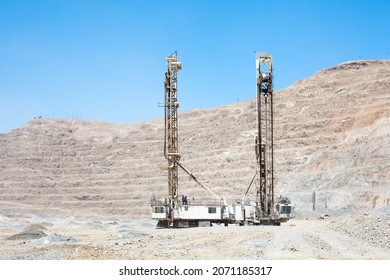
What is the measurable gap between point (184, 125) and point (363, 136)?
46981 millimetres

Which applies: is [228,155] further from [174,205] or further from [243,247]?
[243,247]

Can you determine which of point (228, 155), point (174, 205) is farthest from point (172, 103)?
point (228, 155)

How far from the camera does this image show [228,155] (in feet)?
292

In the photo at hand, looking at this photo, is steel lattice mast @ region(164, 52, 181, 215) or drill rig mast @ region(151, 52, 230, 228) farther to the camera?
steel lattice mast @ region(164, 52, 181, 215)

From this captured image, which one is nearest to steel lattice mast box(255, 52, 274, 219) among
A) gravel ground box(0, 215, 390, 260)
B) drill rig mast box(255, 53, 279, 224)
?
drill rig mast box(255, 53, 279, 224)

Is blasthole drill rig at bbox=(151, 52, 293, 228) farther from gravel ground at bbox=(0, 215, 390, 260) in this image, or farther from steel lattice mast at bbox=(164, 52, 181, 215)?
gravel ground at bbox=(0, 215, 390, 260)

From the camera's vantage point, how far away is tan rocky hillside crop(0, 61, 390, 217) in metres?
66.0

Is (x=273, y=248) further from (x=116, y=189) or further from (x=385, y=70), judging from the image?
(x=385, y=70)

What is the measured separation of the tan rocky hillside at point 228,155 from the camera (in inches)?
2598

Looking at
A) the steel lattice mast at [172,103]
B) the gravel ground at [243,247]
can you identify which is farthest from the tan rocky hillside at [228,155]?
the gravel ground at [243,247]

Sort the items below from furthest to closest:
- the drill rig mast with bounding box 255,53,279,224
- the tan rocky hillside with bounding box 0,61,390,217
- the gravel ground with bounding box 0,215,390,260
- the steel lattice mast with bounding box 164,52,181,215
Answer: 1. the tan rocky hillside with bounding box 0,61,390,217
2. the steel lattice mast with bounding box 164,52,181,215
3. the drill rig mast with bounding box 255,53,279,224
4. the gravel ground with bounding box 0,215,390,260

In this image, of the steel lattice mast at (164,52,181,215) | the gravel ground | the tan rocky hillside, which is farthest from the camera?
the tan rocky hillside
